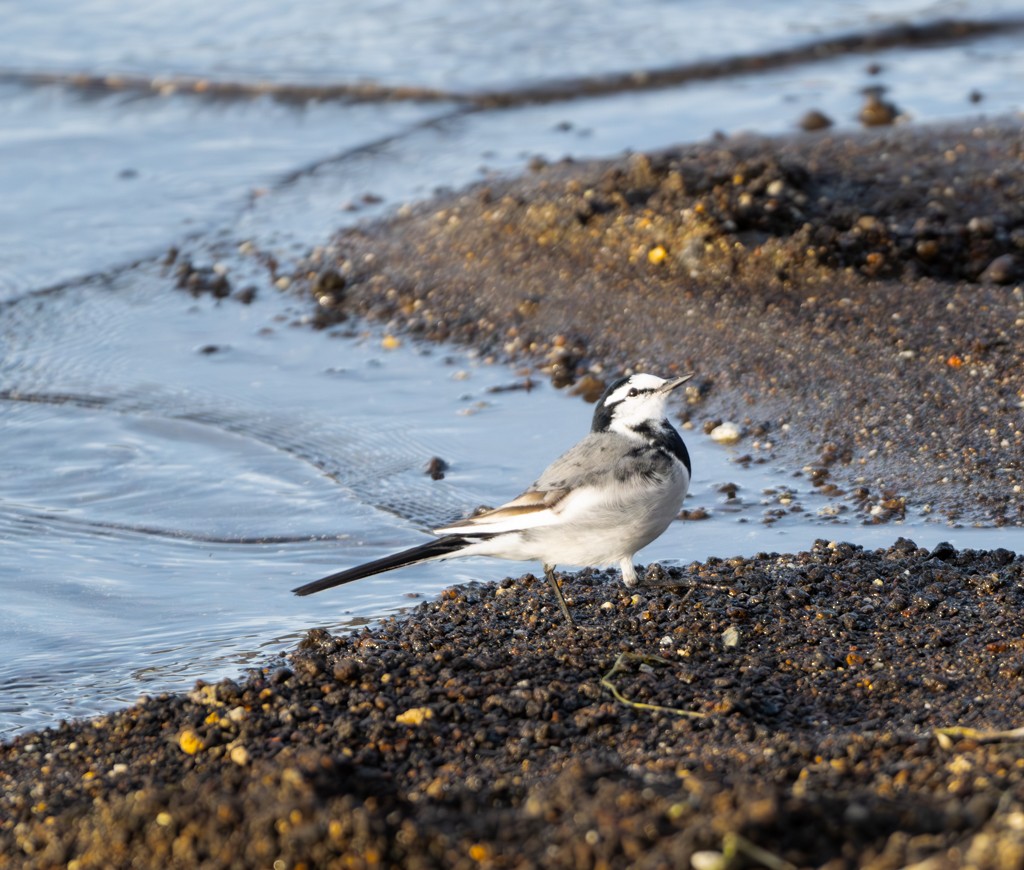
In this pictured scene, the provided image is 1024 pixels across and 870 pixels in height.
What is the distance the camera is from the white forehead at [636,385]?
5.46 m

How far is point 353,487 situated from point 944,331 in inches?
122

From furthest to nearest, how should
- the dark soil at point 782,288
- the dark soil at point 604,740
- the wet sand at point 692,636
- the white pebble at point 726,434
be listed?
1. the white pebble at point 726,434
2. the dark soil at point 782,288
3. the wet sand at point 692,636
4. the dark soil at point 604,740

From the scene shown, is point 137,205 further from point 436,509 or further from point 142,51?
point 436,509

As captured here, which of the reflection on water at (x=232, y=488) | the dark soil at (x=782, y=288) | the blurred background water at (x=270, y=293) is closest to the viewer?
the reflection on water at (x=232, y=488)

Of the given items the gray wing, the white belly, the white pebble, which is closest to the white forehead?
the gray wing

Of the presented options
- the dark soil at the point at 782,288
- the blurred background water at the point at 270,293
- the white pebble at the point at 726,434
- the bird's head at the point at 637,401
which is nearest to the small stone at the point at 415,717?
the blurred background water at the point at 270,293

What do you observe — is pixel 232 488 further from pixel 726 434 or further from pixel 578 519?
pixel 578 519

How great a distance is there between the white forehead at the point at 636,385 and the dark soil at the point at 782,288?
137 centimetres

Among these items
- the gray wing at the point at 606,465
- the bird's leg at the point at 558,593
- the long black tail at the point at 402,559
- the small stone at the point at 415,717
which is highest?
the gray wing at the point at 606,465

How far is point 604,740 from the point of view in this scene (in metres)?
4.20

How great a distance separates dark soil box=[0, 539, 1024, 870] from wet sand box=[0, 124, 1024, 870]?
0.01 metres

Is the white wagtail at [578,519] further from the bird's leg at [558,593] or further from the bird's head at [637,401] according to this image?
the bird's head at [637,401]

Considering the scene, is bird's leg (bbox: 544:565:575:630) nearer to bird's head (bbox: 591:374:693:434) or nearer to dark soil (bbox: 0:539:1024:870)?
dark soil (bbox: 0:539:1024:870)

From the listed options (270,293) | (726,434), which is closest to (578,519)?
(726,434)
